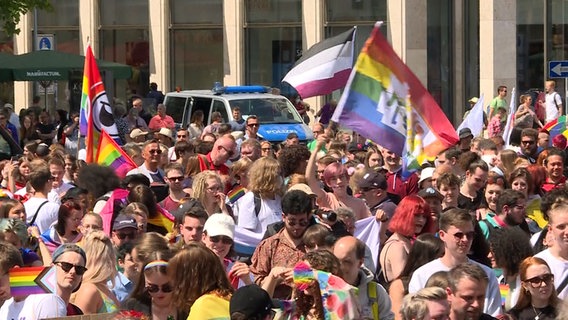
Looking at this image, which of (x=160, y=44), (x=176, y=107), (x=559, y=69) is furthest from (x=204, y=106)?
(x=160, y=44)

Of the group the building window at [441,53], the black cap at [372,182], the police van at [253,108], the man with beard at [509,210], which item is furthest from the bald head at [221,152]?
the building window at [441,53]

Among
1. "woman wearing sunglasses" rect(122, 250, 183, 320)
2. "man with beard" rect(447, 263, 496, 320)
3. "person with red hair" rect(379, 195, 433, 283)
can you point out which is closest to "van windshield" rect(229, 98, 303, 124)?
"person with red hair" rect(379, 195, 433, 283)

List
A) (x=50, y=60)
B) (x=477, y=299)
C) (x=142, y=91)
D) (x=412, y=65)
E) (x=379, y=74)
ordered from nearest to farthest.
→ 1. (x=477, y=299)
2. (x=379, y=74)
3. (x=50, y=60)
4. (x=412, y=65)
5. (x=142, y=91)

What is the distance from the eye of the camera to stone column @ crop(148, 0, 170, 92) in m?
40.5

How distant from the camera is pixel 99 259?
8.95 m

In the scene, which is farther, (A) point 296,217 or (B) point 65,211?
(B) point 65,211

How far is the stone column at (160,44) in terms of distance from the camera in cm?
4047

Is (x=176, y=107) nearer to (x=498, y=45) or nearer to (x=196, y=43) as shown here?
(x=498, y=45)

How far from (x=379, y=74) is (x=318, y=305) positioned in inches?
207

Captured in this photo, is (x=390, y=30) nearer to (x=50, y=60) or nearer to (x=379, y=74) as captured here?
(x=50, y=60)

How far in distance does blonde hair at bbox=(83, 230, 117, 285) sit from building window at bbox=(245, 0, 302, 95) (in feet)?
100

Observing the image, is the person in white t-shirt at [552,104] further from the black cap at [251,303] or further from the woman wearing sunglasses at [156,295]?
the black cap at [251,303]

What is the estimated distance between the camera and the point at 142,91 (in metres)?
40.9

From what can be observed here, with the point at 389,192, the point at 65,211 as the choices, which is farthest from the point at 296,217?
the point at 389,192
